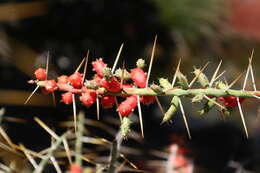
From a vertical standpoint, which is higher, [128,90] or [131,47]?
[128,90]

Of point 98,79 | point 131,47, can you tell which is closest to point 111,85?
point 98,79

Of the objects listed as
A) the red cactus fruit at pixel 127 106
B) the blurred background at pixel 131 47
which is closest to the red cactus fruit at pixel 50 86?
the red cactus fruit at pixel 127 106

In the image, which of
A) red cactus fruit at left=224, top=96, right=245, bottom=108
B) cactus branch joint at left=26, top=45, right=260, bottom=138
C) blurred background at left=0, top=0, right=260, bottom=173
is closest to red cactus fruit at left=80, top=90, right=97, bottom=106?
cactus branch joint at left=26, top=45, right=260, bottom=138

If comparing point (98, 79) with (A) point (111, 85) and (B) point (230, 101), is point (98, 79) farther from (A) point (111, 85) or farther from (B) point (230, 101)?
(B) point (230, 101)

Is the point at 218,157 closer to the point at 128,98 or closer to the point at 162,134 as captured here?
the point at 162,134

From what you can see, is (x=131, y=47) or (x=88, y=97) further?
(x=131, y=47)

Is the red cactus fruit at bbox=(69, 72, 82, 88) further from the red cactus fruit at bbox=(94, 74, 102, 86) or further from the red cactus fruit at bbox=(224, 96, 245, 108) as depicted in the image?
the red cactus fruit at bbox=(224, 96, 245, 108)
